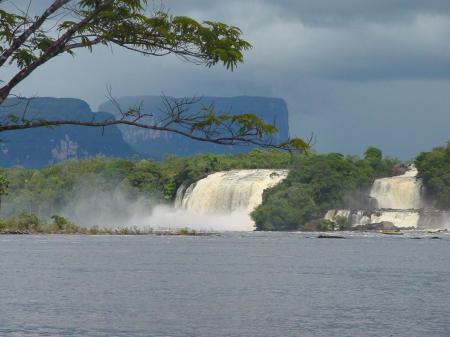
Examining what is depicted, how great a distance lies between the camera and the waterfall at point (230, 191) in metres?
171

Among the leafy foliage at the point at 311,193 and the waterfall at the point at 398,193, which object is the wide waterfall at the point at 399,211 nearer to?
the waterfall at the point at 398,193

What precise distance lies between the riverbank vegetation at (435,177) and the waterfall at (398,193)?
1.78m

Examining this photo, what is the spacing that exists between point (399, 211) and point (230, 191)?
35160 mm

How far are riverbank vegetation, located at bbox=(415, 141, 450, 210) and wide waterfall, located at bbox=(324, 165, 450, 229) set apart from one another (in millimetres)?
1494

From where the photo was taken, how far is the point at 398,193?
154 metres

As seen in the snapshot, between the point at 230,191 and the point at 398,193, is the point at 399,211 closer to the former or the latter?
the point at 398,193

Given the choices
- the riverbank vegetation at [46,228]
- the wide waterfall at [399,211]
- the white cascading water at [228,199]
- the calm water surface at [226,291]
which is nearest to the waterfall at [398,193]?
the wide waterfall at [399,211]

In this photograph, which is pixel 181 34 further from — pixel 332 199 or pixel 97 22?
pixel 332 199

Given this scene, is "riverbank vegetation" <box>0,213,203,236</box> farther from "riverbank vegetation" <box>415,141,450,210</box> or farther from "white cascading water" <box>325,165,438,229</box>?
"riverbank vegetation" <box>415,141,450,210</box>

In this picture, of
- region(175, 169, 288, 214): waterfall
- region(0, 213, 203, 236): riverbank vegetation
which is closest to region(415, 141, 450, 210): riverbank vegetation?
region(175, 169, 288, 214): waterfall

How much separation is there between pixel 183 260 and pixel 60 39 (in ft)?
234

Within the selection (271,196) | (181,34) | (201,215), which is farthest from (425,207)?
(181,34)

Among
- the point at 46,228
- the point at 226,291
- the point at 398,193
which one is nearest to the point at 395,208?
the point at 398,193

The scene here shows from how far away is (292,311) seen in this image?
4953 cm
